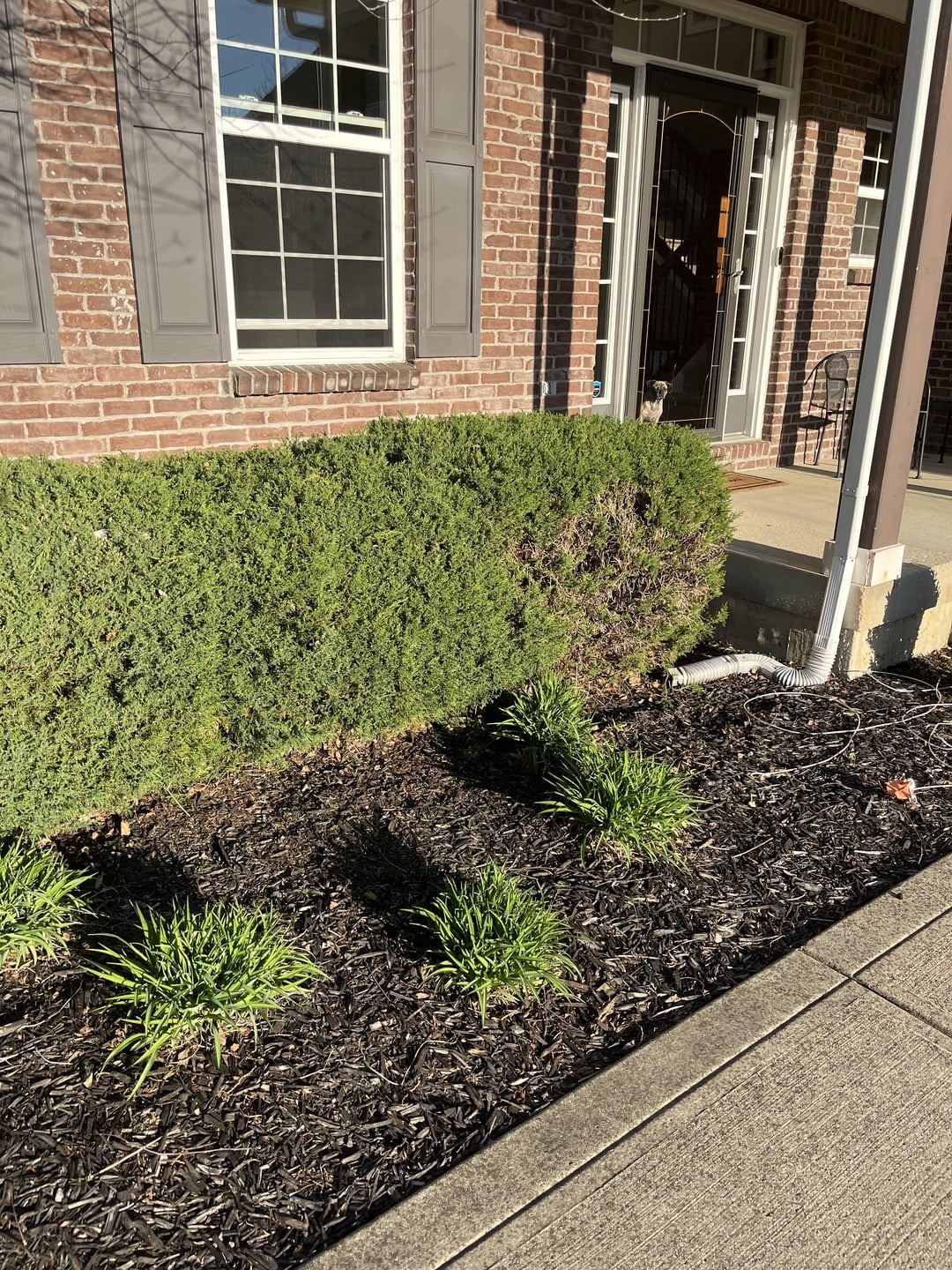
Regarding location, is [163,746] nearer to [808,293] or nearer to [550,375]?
[550,375]

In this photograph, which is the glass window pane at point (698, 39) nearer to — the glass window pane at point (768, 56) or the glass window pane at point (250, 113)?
the glass window pane at point (768, 56)

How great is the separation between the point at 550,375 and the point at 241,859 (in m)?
4.15

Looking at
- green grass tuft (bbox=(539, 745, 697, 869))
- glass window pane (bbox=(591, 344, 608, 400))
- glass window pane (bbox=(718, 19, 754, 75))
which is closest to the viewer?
green grass tuft (bbox=(539, 745, 697, 869))

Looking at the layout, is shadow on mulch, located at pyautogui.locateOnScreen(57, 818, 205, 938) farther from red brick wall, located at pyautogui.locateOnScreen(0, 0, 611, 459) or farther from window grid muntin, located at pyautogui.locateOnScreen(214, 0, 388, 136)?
window grid muntin, located at pyautogui.locateOnScreen(214, 0, 388, 136)

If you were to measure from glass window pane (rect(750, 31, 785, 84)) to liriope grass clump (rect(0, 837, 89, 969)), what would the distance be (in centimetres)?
725

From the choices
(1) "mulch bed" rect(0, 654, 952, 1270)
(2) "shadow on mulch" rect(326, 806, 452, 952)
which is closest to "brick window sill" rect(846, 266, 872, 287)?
(1) "mulch bed" rect(0, 654, 952, 1270)

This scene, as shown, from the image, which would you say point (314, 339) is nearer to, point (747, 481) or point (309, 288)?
point (309, 288)

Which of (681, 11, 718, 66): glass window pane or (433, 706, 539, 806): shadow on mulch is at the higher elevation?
(681, 11, 718, 66): glass window pane

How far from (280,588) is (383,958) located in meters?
1.28

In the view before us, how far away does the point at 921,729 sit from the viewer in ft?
13.9

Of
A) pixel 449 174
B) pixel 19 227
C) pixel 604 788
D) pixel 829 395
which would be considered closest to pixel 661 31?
pixel 449 174

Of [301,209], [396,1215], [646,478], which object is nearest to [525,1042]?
[396,1215]

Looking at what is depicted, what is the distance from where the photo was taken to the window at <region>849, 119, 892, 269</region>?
315 inches

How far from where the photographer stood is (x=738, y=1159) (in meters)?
2.04
